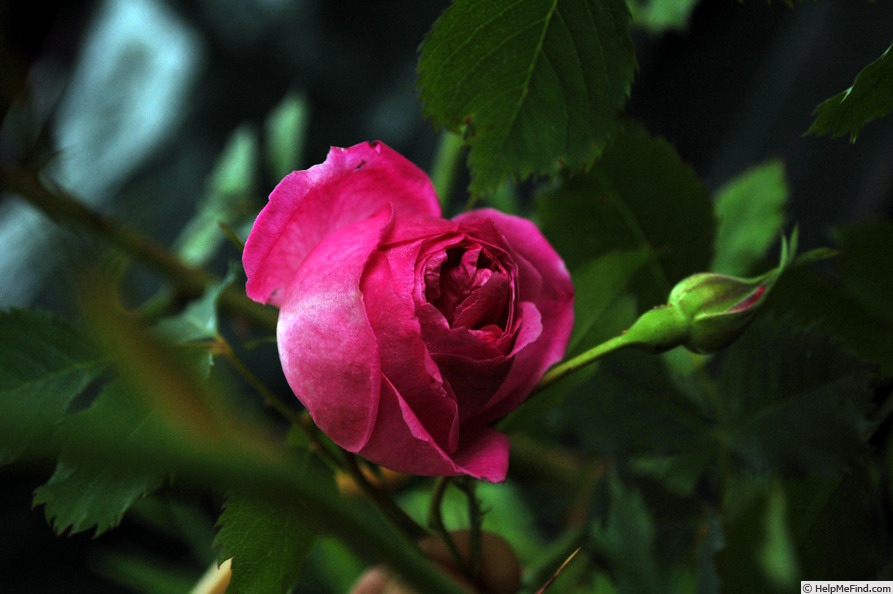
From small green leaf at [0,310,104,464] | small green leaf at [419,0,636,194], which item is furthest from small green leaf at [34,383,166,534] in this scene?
small green leaf at [419,0,636,194]

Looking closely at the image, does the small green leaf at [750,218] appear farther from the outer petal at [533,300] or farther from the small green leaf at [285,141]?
the small green leaf at [285,141]

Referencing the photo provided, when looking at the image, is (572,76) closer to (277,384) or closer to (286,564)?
(286,564)

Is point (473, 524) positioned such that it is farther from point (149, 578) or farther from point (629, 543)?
point (149, 578)

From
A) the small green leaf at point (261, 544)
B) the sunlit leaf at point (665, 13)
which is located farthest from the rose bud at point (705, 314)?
the sunlit leaf at point (665, 13)


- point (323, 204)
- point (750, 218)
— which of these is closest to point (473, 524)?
point (323, 204)

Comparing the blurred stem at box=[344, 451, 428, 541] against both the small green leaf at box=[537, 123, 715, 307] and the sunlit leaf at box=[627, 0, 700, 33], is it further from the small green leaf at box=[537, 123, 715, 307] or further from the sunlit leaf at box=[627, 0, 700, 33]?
the sunlit leaf at box=[627, 0, 700, 33]

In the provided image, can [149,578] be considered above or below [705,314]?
below

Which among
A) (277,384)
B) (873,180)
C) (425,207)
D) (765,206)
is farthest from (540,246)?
(277,384)
